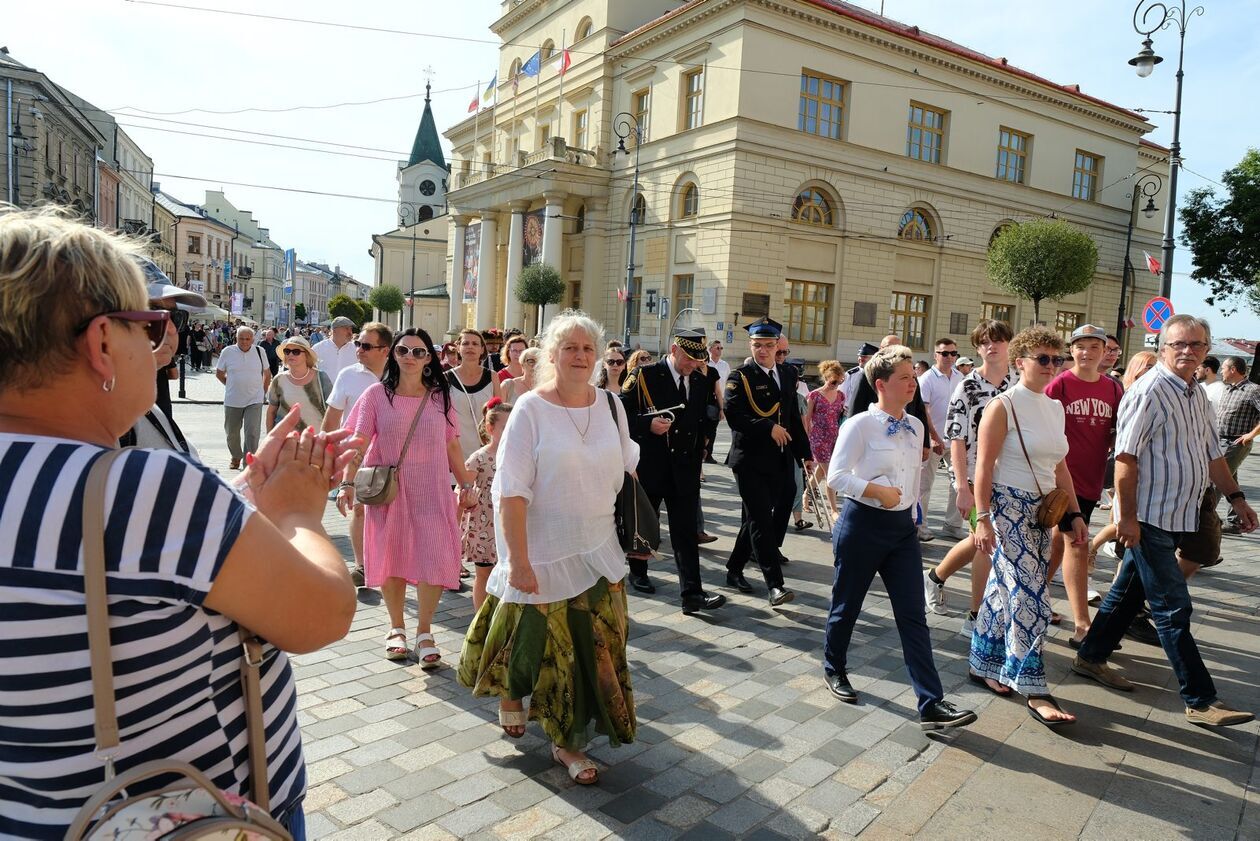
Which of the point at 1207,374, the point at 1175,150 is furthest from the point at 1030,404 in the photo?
the point at 1175,150

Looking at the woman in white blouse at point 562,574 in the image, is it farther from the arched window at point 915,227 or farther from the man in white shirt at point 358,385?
the arched window at point 915,227

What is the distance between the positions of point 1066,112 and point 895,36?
38.7ft

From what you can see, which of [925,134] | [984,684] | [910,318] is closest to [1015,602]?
[984,684]

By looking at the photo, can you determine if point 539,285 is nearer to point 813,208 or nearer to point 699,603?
point 813,208

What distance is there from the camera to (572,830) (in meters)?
3.06

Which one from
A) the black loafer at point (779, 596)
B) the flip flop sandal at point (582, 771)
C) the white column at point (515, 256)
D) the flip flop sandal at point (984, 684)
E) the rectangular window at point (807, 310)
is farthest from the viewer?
the white column at point (515, 256)

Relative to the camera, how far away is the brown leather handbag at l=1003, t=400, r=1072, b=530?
4293 mm

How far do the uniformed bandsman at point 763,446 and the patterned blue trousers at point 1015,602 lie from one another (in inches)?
65.4

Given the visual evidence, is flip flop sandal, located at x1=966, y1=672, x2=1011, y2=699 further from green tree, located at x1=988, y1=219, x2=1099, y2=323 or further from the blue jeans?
green tree, located at x1=988, y1=219, x2=1099, y2=323

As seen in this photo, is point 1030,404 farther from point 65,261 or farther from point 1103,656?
point 65,261

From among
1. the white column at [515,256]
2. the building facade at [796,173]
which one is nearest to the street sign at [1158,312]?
the building facade at [796,173]

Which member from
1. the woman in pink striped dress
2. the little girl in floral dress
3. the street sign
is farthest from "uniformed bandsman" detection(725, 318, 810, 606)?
the street sign

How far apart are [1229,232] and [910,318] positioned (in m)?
21.3

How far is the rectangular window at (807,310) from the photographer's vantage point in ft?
101
